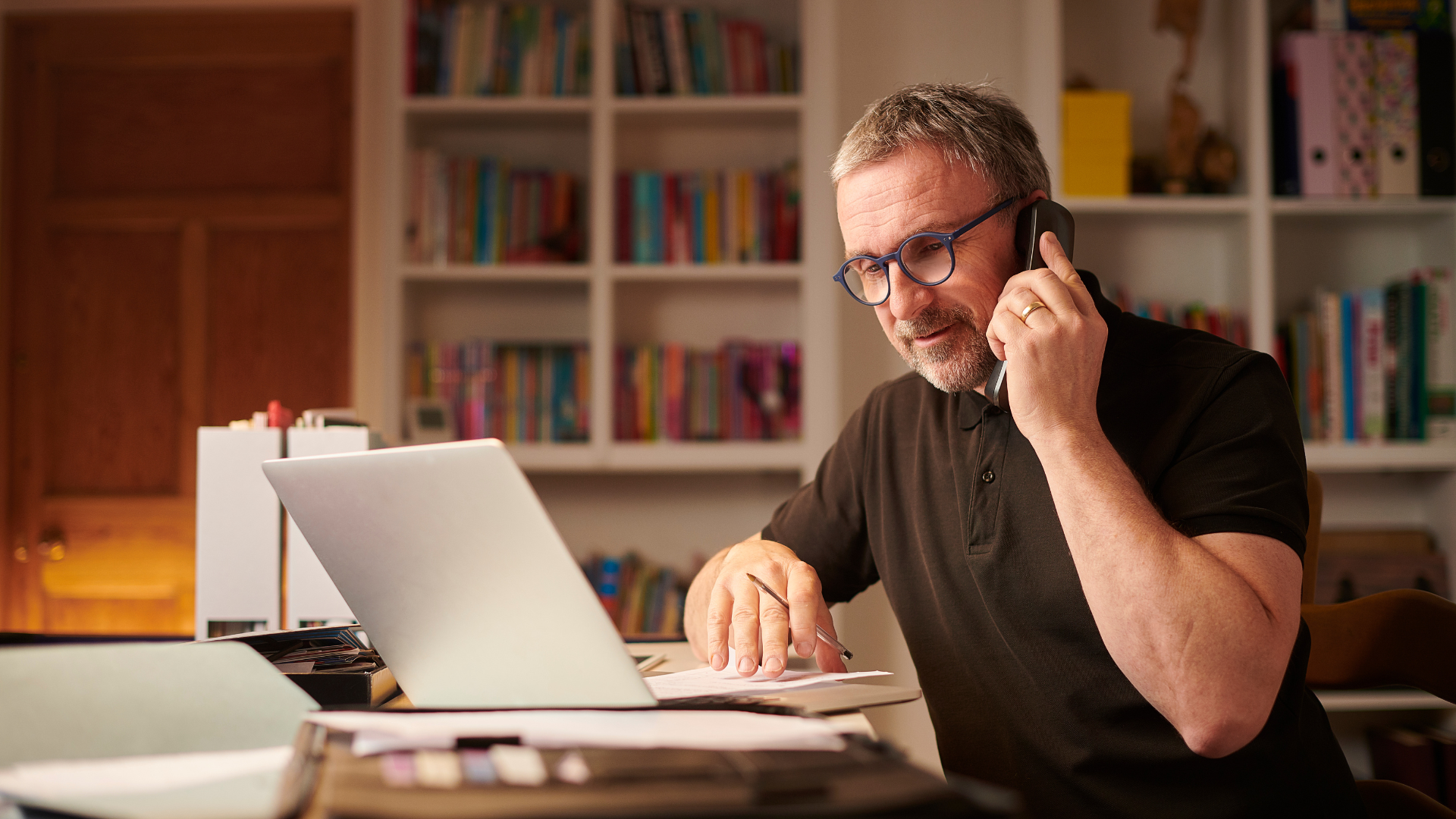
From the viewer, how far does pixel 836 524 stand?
4.33 feet

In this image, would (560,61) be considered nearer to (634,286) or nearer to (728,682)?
(634,286)

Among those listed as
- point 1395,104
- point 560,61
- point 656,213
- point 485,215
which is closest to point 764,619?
point 656,213

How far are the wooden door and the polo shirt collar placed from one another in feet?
7.01

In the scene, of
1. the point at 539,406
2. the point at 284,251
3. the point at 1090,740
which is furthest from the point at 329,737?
the point at 284,251

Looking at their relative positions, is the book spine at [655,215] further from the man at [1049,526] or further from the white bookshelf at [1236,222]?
the man at [1049,526]

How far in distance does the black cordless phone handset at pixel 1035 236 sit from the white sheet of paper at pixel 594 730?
→ 0.59 metres

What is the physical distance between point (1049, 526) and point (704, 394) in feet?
5.22

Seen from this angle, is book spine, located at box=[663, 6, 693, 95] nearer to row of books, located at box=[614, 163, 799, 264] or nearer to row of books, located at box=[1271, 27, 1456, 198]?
row of books, located at box=[614, 163, 799, 264]

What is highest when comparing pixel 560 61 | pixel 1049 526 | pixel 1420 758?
pixel 560 61

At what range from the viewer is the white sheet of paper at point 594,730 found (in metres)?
0.51

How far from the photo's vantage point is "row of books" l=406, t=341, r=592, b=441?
99.6 inches

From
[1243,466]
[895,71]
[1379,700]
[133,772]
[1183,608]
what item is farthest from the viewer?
[895,71]

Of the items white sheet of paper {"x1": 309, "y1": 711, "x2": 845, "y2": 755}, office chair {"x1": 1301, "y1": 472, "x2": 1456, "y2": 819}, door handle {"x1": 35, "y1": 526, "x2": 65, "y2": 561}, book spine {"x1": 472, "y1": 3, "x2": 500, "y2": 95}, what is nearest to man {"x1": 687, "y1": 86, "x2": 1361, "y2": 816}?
office chair {"x1": 1301, "y1": 472, "x2": 1456, "y2": 819}

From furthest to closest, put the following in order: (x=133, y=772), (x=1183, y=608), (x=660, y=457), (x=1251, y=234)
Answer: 1. (x=660, y=457)
2. (x=1251, y=234)
3. (x=1183, y=608)
4. (x=133, y=772)
